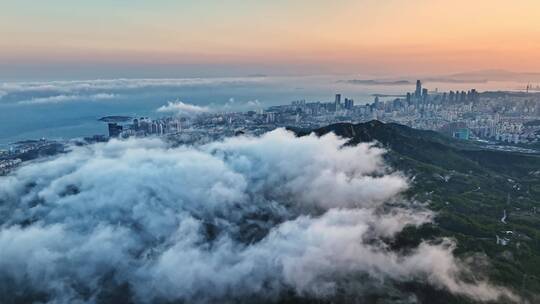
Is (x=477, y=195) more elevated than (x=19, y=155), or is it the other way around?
(x=19, y=155)

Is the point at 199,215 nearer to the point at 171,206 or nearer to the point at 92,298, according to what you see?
the point at 171,206

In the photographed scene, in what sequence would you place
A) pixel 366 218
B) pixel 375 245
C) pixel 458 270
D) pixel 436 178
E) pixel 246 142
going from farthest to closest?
pixel 246 142
pixel 436 178
pixel 366 218
pixel 375 245
pixel 458 270

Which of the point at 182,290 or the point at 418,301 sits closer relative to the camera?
the point at 418,301

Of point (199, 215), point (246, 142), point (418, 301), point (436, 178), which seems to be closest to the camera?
point (418, 301)

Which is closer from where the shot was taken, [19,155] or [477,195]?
[477,195]

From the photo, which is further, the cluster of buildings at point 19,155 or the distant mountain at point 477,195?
the cluster of buildings at point 19,155

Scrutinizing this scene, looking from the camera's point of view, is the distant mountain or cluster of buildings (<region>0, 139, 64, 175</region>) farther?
cluster of buildings (<region>0, 139, 64, 175</region>)

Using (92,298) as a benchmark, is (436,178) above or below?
above

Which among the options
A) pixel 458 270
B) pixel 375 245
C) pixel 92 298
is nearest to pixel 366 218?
pixel 375 245
